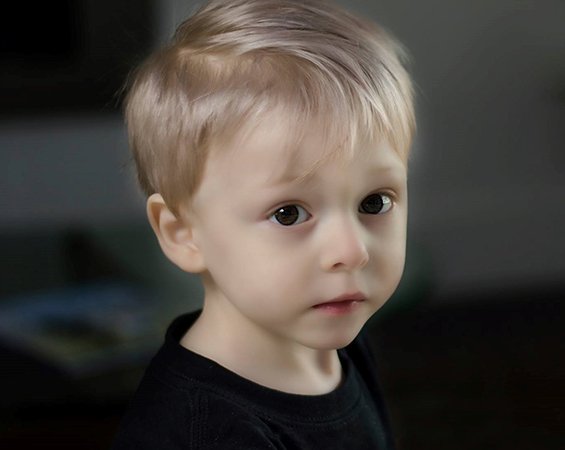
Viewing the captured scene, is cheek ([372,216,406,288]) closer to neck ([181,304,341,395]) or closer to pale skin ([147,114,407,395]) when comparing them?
pale skin ([147,114,407,395])

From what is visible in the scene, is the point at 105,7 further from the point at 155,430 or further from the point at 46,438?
the point at 155,430

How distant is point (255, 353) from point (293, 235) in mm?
165

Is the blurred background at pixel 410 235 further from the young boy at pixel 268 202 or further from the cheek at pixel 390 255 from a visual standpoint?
the cheek at pixel 390 255

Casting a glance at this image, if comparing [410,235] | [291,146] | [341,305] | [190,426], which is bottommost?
[410,235]

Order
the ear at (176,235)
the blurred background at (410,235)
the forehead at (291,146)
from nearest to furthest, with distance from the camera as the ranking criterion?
the forehead at (291,146), the ear at (176,235), the blurred background at (410,235)

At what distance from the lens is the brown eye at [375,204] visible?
3.41 ft

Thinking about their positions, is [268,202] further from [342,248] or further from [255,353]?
[255,353]

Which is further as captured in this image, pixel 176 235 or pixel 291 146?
pixel 176 235

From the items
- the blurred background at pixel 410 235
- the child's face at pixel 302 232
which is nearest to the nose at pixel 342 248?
the child's face at pixel 302 232

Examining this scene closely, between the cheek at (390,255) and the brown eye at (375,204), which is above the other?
the brown eye at (375,204)

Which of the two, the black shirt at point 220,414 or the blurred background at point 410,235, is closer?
the black shirt at point 220,414

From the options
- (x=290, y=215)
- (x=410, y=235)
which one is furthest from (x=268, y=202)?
(x=410, y=235)

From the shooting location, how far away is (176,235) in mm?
1104

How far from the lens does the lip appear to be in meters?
1.03
